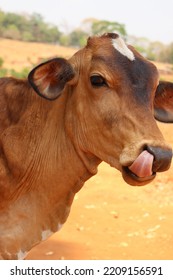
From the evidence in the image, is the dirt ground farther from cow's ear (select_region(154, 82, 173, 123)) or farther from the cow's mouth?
the cow's mouth

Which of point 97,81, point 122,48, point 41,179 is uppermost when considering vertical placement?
point 122,48

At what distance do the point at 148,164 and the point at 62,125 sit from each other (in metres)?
1.06

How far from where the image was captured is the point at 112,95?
12.2 feet

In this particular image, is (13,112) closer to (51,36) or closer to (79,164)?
(79,164)

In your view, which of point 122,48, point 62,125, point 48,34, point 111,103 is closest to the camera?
point 111,103

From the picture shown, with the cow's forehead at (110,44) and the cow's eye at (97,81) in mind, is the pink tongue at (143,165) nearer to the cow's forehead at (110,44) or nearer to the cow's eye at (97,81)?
the cow's eye at (97,81)

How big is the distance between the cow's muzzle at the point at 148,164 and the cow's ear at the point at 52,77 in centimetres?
85

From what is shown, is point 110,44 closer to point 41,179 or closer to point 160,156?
point 160,156

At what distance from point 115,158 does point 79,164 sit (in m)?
0.47

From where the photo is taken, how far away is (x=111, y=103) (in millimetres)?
3705

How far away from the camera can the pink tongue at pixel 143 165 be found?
3340 mm

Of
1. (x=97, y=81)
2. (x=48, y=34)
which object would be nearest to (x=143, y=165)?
(x=97, y=81)

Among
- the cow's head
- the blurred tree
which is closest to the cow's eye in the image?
the cow's head
